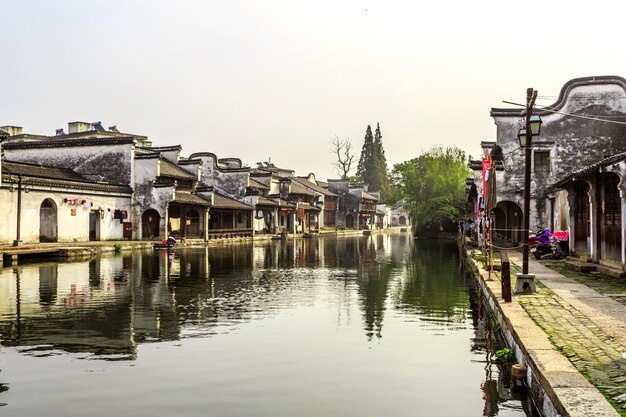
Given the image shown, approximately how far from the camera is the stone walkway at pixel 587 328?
6.39 meters

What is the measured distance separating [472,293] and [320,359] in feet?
29.2

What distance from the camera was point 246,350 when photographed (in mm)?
9914

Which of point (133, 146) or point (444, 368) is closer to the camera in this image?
point (444, 368)

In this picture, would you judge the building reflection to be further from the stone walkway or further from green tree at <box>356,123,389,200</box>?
green tree at <box>356,123,389,200</box>

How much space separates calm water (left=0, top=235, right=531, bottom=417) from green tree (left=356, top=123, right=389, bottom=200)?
3710 inches

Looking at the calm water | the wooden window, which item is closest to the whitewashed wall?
the calm water

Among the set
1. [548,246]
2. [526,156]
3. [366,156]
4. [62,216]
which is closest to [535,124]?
[526,156]

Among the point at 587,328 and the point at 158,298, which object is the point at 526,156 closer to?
the point at 587,328

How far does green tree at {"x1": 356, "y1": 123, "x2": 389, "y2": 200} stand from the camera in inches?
4441

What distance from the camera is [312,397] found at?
24.5 feet

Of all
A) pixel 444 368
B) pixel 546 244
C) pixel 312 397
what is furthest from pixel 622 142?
pixel 312 397

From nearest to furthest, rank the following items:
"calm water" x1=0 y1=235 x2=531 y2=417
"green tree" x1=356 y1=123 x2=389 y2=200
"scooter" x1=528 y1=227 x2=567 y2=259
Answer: "calm water" x1=0 y1=235 x2=531 y2=417 → "scooter" x1=528 y1=227 x2=567 y2=259 → "green tree" x1=356 y1=123 x2=389 y2=200

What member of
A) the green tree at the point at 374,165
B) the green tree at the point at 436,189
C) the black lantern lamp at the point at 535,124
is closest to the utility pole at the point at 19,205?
the black lantern lamp at the point at 535,124

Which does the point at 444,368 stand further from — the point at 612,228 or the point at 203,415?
the point at 612,228
